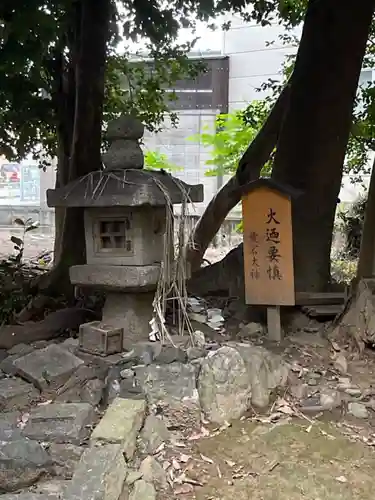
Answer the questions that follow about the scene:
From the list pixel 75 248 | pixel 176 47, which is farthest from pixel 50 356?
pixel 176 47

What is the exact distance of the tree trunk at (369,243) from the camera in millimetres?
5176

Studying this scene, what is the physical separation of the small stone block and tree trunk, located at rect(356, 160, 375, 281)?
95.8 inches

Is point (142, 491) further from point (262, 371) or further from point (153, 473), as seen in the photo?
point (262, 371)

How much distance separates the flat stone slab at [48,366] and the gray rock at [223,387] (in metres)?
0.95

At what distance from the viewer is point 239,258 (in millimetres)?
5918

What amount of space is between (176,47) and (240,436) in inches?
247

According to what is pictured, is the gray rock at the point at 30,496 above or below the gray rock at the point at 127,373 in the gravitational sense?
below

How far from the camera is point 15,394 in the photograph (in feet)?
11.9

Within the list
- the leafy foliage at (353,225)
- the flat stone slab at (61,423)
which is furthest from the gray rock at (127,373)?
the leafy foliage at (353,225)

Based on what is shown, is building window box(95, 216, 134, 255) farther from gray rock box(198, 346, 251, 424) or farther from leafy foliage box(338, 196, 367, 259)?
leafy foliage box(338, 196, 367, 259)

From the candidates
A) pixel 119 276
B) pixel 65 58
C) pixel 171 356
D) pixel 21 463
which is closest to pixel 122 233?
pixel 119 276

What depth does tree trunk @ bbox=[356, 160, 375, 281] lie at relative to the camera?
5.18 meters

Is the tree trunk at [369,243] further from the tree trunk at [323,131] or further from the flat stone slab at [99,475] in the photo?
the flat stone slab at [99,475]

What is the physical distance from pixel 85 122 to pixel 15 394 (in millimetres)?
3301
